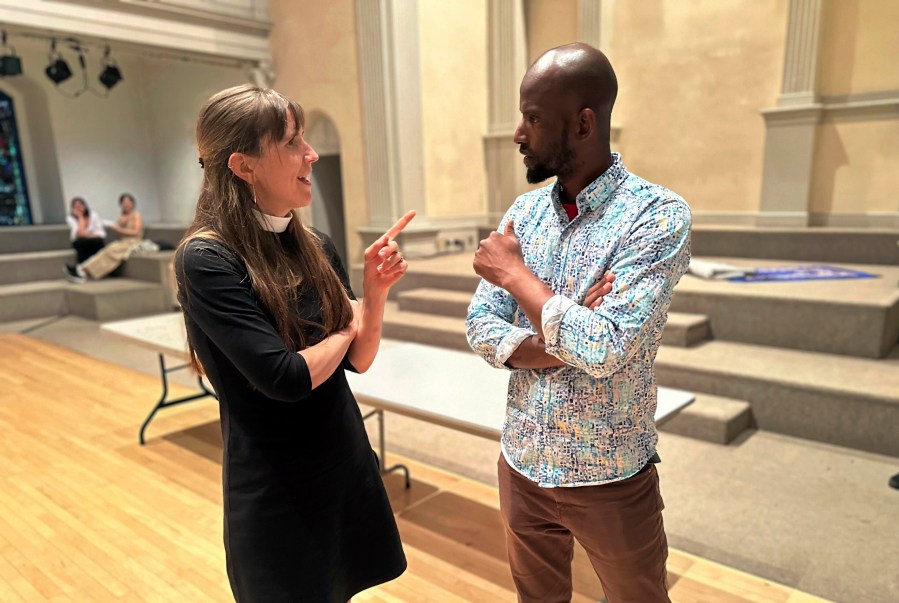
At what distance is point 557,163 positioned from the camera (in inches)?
44.4

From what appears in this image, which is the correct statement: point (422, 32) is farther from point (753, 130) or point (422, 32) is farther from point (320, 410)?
point (320, 410)

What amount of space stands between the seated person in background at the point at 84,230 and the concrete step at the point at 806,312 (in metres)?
7.32

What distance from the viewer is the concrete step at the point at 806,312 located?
11.5 ft

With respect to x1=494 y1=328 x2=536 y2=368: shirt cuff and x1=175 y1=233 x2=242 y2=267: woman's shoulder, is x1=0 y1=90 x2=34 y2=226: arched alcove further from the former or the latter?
x1=494 y1=328 x2=536 y2=368: shirt cuff

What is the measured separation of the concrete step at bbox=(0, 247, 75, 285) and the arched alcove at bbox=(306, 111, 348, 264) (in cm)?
350

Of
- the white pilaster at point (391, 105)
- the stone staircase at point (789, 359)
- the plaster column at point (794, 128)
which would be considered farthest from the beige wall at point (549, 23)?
the stone staircase at point (789, 359)

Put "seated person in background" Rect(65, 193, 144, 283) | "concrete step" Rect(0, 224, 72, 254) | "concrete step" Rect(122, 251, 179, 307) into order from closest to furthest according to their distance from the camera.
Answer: "concrete step" Rect(122, 251, 179, 307) → "seated person in background" Rect(65, 193, 144, 283) → "concrete step" Rect(0, 224, 72, 254)

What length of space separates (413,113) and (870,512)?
5313 mm

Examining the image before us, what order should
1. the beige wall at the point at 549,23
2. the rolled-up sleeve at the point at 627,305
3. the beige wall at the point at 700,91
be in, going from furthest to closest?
1. the beige wall at the point at 549,23
2. the beige wall at the point at 700,91
3. the rolled-up sleeve at the point at 627,305

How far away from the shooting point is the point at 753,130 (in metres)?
5.55

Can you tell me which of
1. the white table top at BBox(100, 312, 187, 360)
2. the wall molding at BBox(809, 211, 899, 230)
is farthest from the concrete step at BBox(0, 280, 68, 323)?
the wall molding at BBox(809, 211, 899, 230)

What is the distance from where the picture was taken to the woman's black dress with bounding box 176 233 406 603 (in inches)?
41.6

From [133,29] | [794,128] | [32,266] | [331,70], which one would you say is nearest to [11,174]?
[32,266]

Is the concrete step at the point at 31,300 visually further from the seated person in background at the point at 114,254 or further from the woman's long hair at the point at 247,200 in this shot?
the woman's long hair at the point at 247,200
